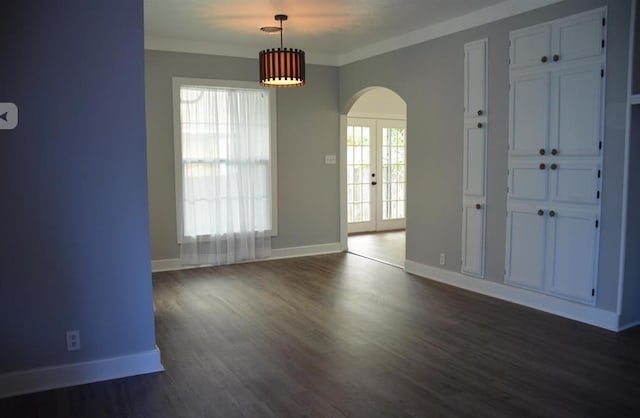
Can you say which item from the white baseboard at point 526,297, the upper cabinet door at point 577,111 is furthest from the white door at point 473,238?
the upper cabinet door at point 577,111

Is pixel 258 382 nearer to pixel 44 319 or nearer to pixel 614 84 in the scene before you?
pixel 44 319

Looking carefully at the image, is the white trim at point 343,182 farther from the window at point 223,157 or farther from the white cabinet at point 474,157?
the white cabinet at point 474,157

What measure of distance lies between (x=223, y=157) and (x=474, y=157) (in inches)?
122

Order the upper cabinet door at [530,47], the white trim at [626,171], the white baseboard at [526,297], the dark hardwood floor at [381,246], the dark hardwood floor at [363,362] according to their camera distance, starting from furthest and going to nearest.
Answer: the dark hardwood floor at [381,246] → the upper cabinet door at [530,47] → the white baseboard at [526,297] → the white trim at [626,171] → the dark hardwood floor at [363,362]

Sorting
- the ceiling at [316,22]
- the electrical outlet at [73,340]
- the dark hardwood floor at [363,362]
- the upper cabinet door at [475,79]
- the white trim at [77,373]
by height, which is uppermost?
the ceiling at [316,22]

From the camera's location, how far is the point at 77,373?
3.23 metres

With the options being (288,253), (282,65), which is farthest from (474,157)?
(288,253)

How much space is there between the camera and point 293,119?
7.23 meters

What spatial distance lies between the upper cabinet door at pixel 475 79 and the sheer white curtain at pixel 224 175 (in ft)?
8.96

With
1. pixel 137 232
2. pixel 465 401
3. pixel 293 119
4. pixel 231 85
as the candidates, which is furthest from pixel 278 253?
pixel 465 401

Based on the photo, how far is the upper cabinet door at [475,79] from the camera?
16.9 ft

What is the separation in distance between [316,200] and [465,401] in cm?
475

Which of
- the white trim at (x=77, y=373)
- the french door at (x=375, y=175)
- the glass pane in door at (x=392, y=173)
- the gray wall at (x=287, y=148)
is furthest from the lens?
the glass pane in door at (x=392, y=173)

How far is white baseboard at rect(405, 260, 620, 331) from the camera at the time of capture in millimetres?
4234
